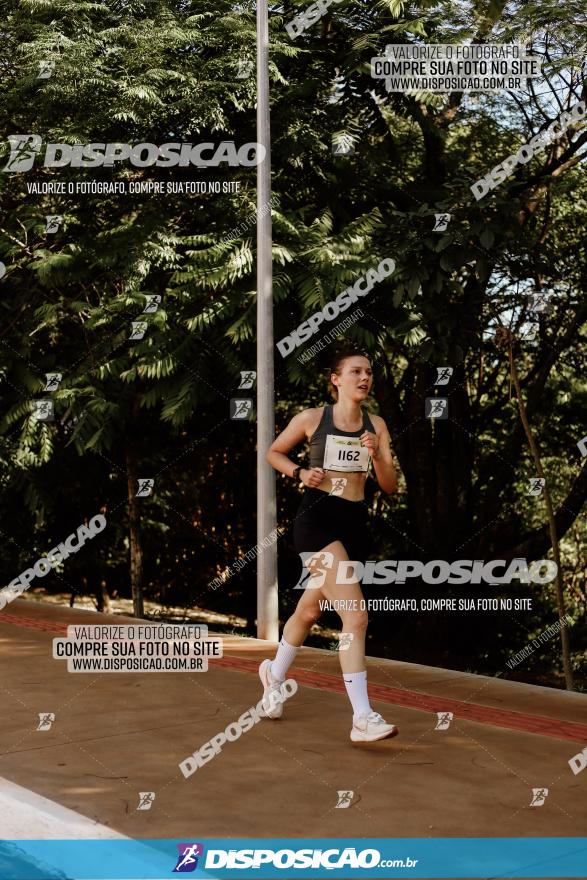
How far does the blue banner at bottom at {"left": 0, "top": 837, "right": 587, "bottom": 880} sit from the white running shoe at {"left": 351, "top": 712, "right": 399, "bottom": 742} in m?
1.35

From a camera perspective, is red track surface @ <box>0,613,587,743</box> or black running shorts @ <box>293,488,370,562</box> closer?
black running shorts @ <box>293,488,370,562</box>

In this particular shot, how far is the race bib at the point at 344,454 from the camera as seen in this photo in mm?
5938

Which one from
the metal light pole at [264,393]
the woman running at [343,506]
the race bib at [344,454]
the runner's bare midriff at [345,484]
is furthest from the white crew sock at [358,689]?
the metal light pole at [264,393]

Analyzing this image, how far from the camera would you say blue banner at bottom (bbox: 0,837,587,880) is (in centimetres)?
408

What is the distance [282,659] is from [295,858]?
2.05 m

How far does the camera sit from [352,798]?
16.0ft

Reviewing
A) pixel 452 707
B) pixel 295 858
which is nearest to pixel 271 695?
pixel 452 707

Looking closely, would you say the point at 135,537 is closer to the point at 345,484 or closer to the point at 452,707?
the point at 452,707

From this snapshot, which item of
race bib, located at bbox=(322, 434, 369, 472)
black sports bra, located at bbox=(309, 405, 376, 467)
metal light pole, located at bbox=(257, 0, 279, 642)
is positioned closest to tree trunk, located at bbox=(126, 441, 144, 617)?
metal light pole, located at bbox=(257, 0, 279, 642)

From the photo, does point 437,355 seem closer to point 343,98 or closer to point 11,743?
point 343,98

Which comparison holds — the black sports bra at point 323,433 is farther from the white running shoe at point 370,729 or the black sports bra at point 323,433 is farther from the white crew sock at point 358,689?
the white running shoe at point 370,729

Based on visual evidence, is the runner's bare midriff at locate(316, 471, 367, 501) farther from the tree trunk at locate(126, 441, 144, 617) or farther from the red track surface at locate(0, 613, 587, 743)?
the tree trunk at locate(126, 441, 144, 617)

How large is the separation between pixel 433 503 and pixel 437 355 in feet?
13.6

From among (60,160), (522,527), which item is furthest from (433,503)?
(60,160)
